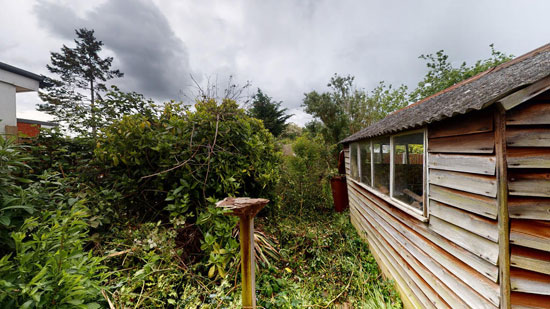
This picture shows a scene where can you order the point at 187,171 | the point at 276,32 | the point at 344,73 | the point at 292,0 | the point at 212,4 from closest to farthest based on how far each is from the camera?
1. the point at 187,171
2. the point at 212,4
3. the point at 292,0
4. the point at 276,32
5. the point at 344,73

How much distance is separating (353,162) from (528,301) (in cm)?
428

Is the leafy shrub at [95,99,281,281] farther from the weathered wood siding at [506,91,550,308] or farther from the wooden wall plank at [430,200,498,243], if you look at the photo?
the weathered wood siding at [506,91,550,308]

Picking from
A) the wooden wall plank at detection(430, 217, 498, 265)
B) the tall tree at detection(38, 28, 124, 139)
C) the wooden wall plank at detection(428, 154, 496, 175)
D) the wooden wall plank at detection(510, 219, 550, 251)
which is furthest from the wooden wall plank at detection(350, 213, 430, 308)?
the tall tree at detection(38, 28, 124, 139)

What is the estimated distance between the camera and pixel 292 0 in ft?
19.1

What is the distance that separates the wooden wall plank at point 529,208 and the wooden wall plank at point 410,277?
3.99ft

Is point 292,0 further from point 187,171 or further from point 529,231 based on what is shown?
point 529,231

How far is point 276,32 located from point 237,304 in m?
7.37

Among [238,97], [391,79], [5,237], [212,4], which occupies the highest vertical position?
[391,79]

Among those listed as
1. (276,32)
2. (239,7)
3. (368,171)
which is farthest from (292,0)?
(368,171)

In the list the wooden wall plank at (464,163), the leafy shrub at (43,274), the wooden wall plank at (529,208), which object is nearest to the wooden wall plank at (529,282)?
the wooden wall plank at (529,208)

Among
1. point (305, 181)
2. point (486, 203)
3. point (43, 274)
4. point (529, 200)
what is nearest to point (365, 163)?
point (305, 181)

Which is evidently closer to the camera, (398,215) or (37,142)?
(398,215)

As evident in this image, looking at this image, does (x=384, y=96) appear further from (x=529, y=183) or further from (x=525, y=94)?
(x=529, y=183)

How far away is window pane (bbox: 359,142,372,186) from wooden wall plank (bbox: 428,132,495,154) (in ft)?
7.25
